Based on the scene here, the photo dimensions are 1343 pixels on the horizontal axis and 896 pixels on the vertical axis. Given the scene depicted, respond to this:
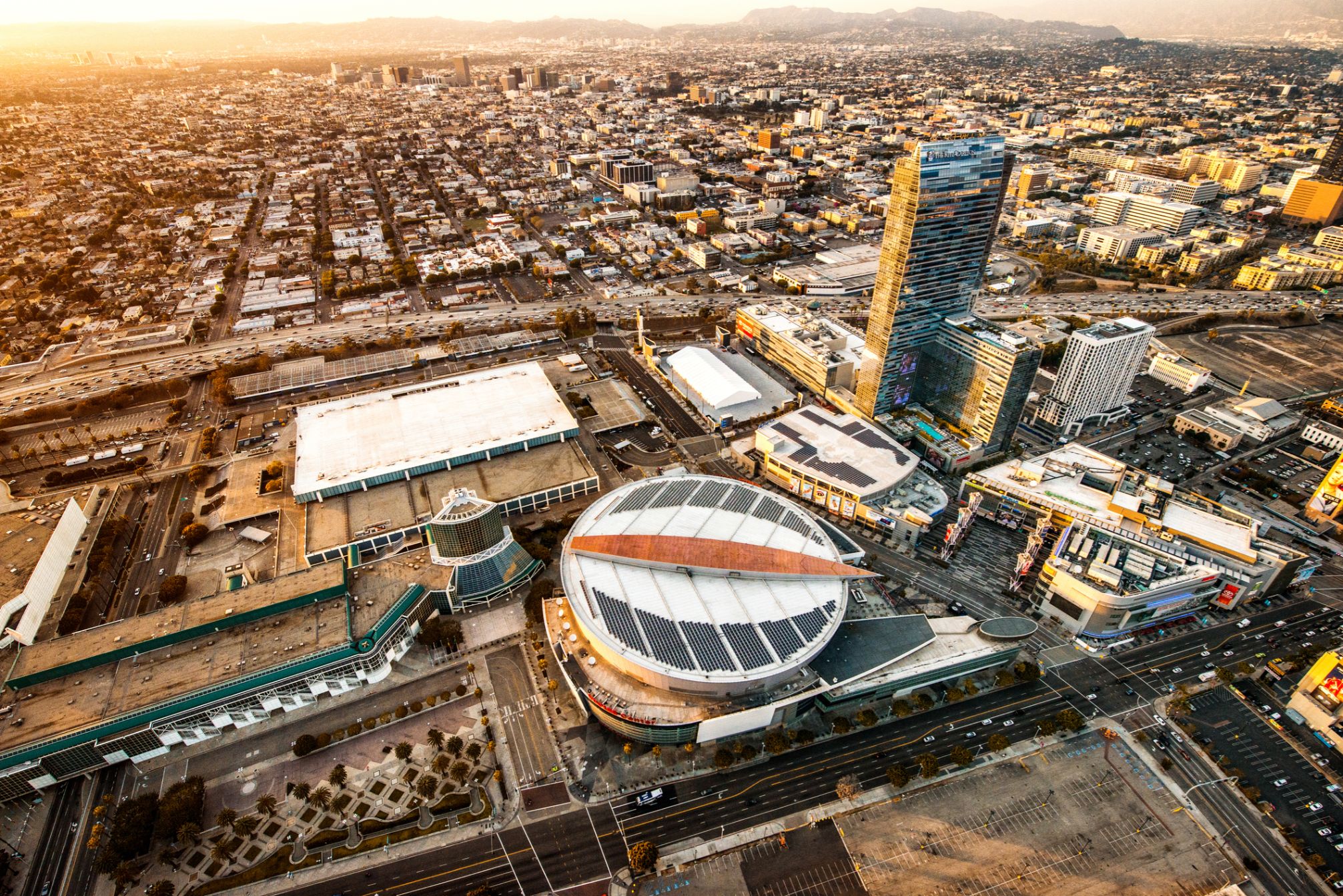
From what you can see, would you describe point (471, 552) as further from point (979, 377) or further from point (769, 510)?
point (979, 377)

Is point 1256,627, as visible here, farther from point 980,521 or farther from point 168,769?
point 168,769

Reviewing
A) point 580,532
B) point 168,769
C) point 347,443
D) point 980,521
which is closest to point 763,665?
point 580,532

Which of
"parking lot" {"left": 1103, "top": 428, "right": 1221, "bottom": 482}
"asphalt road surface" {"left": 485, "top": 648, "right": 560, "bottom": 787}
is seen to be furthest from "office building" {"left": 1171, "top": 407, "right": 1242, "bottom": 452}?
"asphalt road surface" {"left": 485, "top": 648, "right": 560, "bottom": 787}

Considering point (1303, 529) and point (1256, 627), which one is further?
point (1303, 529)

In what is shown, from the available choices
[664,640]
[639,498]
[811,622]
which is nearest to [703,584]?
[664,640]

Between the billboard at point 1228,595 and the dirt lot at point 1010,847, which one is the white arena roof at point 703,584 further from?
the billboard at point 1228,595

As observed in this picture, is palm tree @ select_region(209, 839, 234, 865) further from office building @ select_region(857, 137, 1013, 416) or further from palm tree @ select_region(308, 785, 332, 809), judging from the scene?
office building @ select_region(857, 137, 1013, 416)
